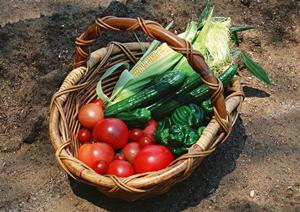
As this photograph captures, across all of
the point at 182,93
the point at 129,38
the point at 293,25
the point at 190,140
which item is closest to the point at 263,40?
the point at 293,25

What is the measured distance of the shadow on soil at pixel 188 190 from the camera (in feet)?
10.2

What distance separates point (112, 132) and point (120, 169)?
266mm

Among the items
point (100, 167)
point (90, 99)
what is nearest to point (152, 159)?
point (100, 167)

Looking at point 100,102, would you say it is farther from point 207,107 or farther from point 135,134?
point 207,107

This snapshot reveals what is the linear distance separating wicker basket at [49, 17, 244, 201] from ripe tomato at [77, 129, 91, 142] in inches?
1.2

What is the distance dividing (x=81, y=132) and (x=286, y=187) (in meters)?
1.24

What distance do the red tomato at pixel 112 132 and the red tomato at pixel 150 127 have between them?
5.1 inches

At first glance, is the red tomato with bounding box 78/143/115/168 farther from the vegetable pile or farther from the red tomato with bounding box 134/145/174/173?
the red tomato with bounding box 134/145/174/173

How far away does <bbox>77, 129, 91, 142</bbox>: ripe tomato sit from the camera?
10.7 feet

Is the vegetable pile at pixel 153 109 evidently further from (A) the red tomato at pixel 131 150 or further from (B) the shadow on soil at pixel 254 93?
(B) the shadow on soil at pixel 254 93

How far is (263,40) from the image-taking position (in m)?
4.44

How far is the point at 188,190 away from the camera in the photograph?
3215 millimetres

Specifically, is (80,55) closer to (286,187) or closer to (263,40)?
(286,187)

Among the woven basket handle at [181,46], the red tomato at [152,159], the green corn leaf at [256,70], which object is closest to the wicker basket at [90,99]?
the woven basket handle at [181,46]
